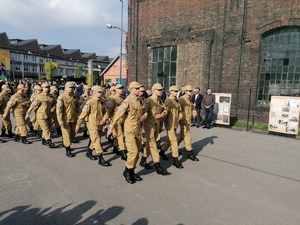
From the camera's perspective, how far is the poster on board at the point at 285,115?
9.76 meters

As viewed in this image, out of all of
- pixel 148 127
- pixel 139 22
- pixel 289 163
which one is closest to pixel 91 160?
pixel 148 127

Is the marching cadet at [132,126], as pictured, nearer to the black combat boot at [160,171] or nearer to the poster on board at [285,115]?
the black combat boot at [160,171]

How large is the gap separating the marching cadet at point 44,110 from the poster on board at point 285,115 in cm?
859

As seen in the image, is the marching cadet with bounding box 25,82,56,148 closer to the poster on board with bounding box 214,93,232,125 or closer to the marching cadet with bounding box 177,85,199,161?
the marching cadet with bounding box 177,85,199,161

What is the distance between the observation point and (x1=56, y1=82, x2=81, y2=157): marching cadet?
6887mm

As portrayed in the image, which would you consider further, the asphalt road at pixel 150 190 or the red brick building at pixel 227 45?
the red brick building at pixel 227 45

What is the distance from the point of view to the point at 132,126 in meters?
5.19

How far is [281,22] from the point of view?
1149 cm

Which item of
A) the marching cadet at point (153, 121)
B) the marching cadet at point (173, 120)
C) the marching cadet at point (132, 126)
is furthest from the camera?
the marching cadet at point (173, 120)

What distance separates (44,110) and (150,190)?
185 inches

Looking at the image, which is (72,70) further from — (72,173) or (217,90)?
(72,173)

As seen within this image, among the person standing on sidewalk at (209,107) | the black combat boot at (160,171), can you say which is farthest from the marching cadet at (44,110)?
the person standing on sidewalk at (209,107)

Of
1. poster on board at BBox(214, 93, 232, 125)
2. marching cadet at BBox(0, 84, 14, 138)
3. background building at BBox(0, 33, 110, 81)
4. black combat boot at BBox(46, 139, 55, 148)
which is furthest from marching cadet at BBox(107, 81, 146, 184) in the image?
background building at BBox(0, 33, 110, 81)

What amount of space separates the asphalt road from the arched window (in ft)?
18.7
